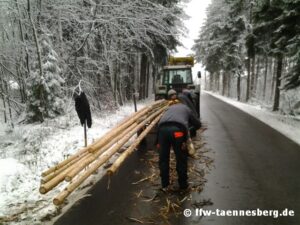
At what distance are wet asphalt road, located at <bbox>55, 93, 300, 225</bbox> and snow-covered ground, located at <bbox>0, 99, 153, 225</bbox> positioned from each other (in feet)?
2.27

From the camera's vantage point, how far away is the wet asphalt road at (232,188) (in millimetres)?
5660

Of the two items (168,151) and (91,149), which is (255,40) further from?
(91,149)

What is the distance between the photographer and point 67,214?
591cm

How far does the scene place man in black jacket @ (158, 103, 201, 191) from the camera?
666 cm

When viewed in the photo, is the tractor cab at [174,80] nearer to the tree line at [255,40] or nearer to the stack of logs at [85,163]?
the tree line at [255,40]

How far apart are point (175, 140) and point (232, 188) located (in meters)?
1.77

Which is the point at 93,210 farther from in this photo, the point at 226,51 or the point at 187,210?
the point at 226,51

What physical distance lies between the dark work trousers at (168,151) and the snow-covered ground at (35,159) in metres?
1.93

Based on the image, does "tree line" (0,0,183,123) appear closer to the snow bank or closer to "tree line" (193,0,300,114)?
"tree line" (193,0,300,114)

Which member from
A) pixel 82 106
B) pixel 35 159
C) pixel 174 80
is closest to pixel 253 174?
pixel 82 106

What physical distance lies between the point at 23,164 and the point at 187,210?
17.7 feet

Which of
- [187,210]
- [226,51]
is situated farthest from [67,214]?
[226,51]

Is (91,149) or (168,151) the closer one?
(91,149)

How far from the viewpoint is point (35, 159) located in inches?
382
